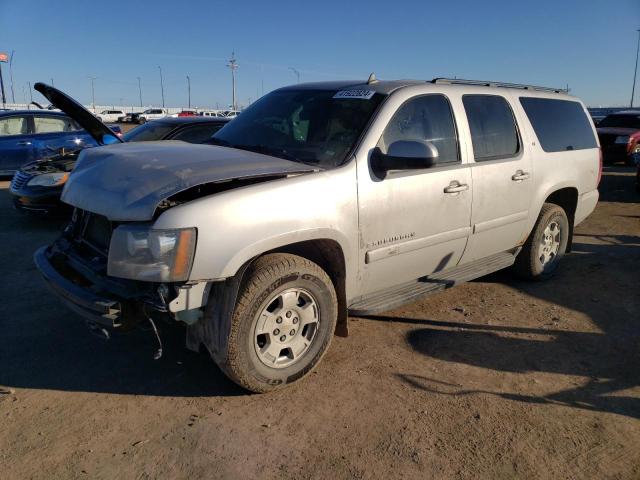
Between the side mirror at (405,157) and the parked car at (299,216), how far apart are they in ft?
0.03

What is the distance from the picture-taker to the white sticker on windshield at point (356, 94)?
12.4ft

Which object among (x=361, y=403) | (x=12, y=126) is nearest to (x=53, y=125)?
(x=12, y=126)

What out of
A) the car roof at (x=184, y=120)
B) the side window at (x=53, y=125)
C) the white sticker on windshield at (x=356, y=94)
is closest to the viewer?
the white sticker on windshield at (x=356, y=94)

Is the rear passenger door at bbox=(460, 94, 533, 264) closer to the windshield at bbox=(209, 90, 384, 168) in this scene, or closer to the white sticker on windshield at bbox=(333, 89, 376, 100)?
the white sticker on windshield at bbox=(333, 89, 376, 100)

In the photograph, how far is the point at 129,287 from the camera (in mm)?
2914

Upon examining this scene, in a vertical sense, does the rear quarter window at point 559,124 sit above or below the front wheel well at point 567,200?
above

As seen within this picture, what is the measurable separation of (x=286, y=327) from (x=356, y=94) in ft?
5.94

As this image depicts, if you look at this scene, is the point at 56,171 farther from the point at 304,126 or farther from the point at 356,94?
the point at 356,94

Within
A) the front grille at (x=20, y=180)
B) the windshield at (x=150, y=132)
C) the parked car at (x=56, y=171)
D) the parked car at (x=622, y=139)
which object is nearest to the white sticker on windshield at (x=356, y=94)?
the parked car at (x=56, y=171)

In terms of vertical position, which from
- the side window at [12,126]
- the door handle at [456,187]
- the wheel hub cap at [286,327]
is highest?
the side window at [12,126]

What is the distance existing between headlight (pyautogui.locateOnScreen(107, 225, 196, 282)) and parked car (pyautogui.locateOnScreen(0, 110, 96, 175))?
8.66 meters

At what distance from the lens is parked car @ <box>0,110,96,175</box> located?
1050 cm

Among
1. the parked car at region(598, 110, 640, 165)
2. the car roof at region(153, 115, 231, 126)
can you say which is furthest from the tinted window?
the parked car at region(598, 110, 640, 165)

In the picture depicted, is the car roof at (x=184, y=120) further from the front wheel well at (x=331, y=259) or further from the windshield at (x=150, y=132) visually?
the front wheel well at (x=331, y=259)
